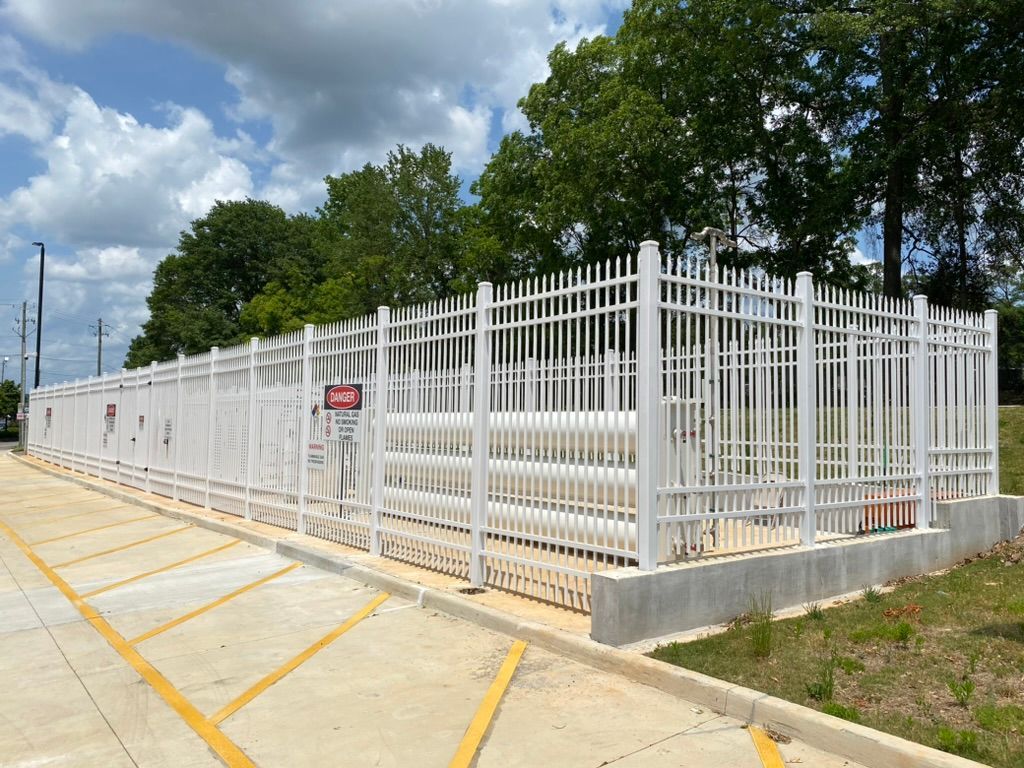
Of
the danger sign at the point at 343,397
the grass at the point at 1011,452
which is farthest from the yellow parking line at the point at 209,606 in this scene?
the grass at the point at 1011,452

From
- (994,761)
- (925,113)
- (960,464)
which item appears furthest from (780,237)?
(994,761)

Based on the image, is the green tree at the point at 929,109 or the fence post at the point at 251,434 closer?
the fence post at the point at 251,434

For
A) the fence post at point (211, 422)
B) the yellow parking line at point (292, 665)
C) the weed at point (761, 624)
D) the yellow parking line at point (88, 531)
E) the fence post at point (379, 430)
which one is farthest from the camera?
the fence post at point (211, 422)

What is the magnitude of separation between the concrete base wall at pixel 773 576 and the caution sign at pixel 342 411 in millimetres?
4842

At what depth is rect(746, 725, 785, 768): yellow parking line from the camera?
4090mm

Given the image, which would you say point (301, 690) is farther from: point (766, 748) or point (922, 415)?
point (922, 415)

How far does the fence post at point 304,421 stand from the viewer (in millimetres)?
10961

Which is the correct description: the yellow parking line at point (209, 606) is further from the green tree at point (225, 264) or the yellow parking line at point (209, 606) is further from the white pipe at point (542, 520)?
the green tree at point (225, 264)

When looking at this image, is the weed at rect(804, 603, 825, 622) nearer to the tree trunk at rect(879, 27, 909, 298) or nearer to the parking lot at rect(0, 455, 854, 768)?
the parking lot at rect(0, 455, 854, 768)

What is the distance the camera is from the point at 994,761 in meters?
3.82

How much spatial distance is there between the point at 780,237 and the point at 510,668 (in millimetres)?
25191

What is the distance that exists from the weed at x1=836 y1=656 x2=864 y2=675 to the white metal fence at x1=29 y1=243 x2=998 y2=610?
144 cm

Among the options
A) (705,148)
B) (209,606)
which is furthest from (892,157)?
(209,606)

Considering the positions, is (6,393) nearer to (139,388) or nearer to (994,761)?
(139,388)
